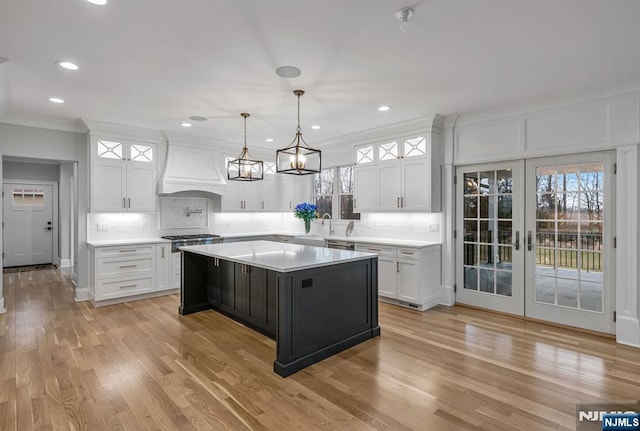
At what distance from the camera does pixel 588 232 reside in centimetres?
388

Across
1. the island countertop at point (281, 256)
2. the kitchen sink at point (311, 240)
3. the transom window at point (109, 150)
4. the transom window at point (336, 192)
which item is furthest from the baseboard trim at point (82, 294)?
the transom window at point (336, 192)

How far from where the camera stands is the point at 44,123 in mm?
4887

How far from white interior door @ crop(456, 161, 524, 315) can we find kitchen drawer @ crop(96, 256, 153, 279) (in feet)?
15.4

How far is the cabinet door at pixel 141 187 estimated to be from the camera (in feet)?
17.7

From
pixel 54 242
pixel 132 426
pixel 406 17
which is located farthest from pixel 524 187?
pixel 54 242

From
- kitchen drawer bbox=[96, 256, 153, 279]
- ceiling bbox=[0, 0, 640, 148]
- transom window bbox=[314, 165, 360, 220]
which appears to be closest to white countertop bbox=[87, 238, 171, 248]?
kitchen drawer bbox=[96, 256, 153, 279]

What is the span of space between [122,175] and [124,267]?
4.65ft

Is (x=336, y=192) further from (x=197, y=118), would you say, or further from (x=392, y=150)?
(x=197, y=118)

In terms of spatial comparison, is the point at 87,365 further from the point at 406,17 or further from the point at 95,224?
the point at 406,17

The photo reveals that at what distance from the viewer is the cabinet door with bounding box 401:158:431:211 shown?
4867 millimetres

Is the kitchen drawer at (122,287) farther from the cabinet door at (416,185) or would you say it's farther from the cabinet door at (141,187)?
A: the cabinet door at (416,185)

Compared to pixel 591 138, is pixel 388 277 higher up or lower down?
lower down

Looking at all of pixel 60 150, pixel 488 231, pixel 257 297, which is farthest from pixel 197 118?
pixel 488 231

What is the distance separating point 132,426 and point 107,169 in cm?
414
